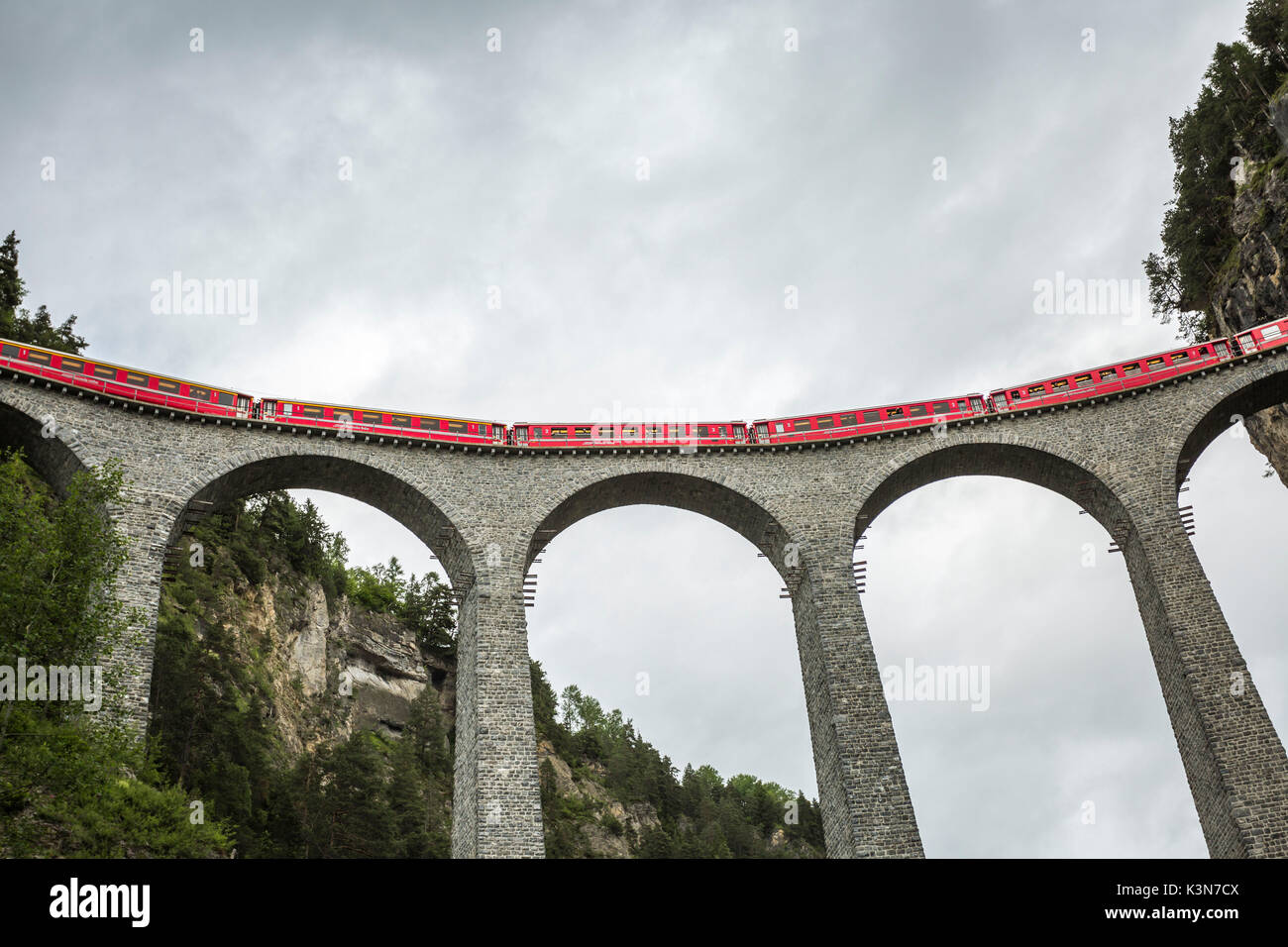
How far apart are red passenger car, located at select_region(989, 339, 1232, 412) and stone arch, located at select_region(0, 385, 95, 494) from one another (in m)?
25.0

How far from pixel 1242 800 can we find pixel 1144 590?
6.15 meters

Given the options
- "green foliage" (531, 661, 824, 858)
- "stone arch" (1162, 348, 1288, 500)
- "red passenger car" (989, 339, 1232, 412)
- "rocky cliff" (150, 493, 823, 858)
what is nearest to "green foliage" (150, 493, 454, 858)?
"rocky cliff" (150, 493, 823, 858)

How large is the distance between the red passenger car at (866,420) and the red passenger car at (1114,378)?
3.42 ft

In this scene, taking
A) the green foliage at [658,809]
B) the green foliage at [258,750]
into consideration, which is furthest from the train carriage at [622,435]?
the green foliage at [658,809]

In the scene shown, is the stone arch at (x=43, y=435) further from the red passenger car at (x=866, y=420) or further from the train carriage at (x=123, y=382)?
the red passenger car at (x=866, y=420)

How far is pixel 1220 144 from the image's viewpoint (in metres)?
38.2

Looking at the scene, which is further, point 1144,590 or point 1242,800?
point 1144,590
